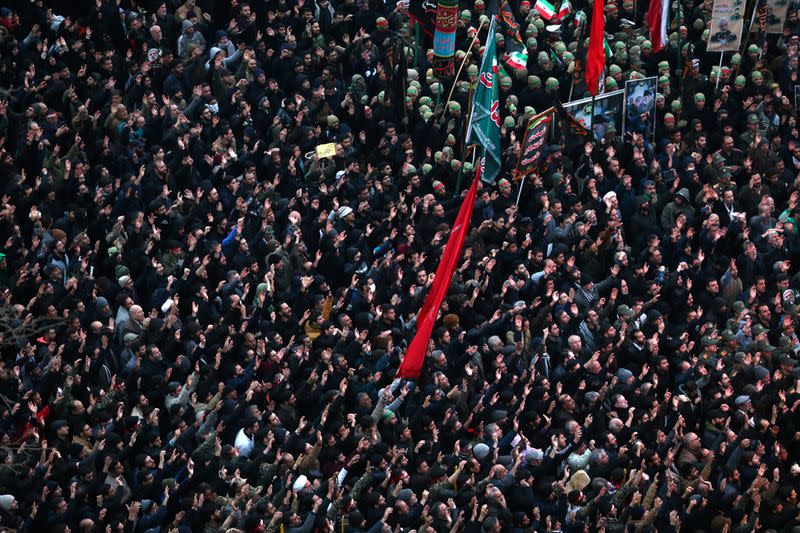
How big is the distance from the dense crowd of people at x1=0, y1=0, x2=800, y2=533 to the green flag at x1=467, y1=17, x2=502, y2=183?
1.47 ft

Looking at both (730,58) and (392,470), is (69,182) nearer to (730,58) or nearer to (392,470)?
(392,470)

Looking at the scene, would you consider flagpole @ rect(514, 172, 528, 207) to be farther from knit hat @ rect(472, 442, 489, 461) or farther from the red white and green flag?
knit hat @ rect(472, 442, 489, 461)

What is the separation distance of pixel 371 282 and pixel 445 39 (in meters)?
4.79

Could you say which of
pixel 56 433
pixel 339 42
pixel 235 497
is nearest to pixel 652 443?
pixel 235 497

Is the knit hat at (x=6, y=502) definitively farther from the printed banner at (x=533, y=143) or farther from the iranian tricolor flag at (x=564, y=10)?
the iranian tricolor flag at (x=564, y=10)

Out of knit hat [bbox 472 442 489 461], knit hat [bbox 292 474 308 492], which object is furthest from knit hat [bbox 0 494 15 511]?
knit hat [bbox 472 442 489 461]

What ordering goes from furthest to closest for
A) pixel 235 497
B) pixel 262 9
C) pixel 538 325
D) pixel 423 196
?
pixel 262 9, pixel 423 196, pixel 538 325, pixel 235 497

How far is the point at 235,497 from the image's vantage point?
977 inches

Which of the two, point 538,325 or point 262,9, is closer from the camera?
point 538,325

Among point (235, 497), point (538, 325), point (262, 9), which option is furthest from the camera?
point (262, 9)

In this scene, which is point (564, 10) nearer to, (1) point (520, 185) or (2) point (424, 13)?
(2) point (424, 13)

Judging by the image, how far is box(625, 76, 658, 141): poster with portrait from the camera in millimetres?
31234

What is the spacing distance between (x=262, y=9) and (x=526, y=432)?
359 inches

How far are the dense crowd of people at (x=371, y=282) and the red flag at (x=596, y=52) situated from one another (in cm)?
59
